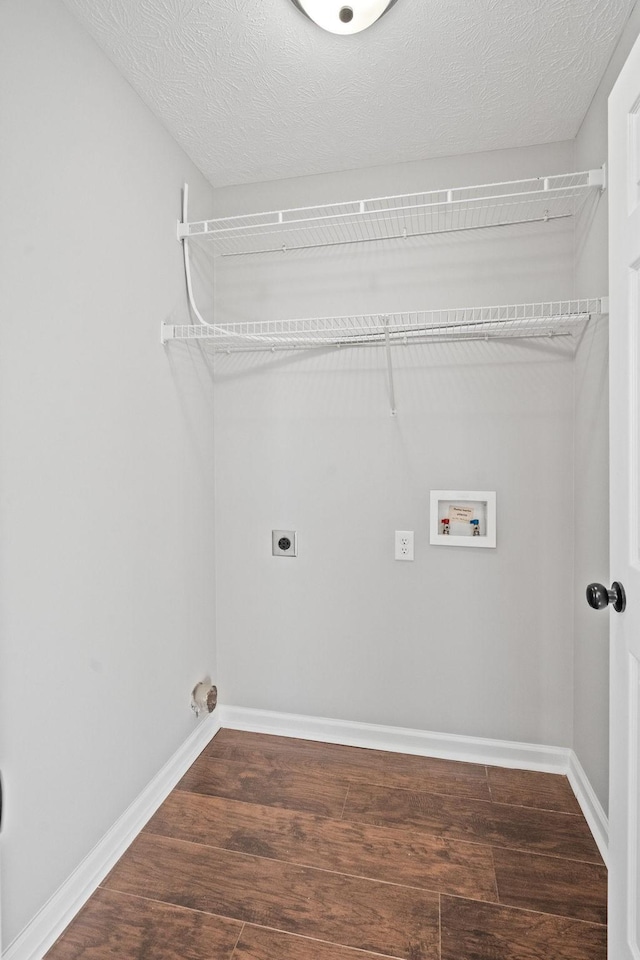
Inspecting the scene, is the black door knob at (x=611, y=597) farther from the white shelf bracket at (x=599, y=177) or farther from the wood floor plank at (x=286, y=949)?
the white shelf bracket at (x=599, y=177)

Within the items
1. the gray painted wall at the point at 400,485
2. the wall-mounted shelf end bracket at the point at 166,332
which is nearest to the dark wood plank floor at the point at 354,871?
the gray painted wall at the point at 400,485

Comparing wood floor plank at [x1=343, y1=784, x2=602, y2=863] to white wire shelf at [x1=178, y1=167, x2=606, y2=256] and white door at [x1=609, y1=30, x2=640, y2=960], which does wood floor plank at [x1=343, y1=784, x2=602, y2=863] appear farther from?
white wire shelf at [x1=178, y1=167, x2=606, y2=256]

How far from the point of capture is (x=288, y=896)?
1.43 metres

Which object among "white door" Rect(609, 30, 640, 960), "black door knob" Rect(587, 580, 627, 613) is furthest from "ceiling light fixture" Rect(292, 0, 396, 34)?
"black door knob" Rect(587, 580, 627, 613)

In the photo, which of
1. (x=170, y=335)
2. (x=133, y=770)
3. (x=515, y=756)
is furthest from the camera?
(x=515, y=756)

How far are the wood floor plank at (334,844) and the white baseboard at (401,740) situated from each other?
1.50ft

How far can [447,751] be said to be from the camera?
208 centimetres

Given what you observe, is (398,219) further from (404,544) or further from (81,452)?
(81,452)

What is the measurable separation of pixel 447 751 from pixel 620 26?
7.98 feet

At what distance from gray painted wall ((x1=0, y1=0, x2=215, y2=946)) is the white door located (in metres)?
1.34

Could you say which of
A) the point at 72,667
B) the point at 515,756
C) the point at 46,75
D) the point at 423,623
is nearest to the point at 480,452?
the point at 423,623

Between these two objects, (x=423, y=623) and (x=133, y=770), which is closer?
(x=133, y=770)

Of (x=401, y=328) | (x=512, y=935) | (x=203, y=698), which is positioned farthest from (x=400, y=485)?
(x=512, y=935)

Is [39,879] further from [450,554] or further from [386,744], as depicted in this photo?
[450,554]
